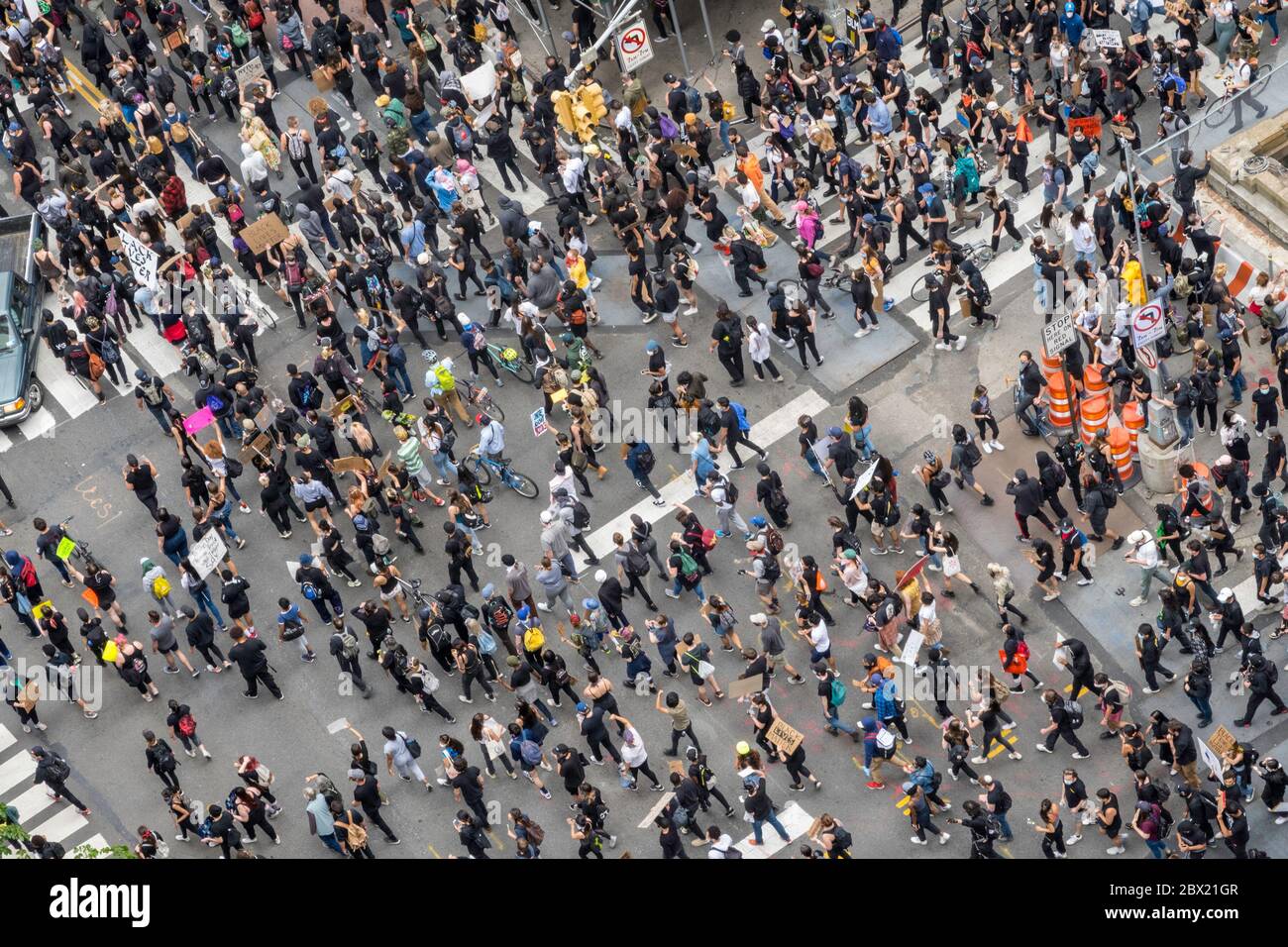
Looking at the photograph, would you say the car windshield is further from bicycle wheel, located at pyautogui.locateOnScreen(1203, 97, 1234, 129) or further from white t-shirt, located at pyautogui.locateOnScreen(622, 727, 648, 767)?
bicycle wheel, located at pyautogui.locateOnScreen(1203, 97, 1234, 129)

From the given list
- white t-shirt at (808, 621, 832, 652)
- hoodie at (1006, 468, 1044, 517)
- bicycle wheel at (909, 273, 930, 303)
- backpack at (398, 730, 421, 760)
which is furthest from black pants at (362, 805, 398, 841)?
bicycle wheel at (909, 273, 930, 303)

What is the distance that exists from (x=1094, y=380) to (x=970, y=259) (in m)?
4.21

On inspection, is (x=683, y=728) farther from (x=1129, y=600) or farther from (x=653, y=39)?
(x=653, y=39)

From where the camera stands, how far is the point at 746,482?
1324 inches

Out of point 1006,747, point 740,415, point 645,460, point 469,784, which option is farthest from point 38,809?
point 1006,747

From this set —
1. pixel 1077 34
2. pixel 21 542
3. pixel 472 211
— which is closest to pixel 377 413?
pixel 472 211

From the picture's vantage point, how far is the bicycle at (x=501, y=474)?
110ft

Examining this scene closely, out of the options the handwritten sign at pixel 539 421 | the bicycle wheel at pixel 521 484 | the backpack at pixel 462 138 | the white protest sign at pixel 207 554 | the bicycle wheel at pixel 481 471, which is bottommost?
the bicycle wheel at pixel 521 484

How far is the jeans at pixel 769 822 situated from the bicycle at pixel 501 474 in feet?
25.1

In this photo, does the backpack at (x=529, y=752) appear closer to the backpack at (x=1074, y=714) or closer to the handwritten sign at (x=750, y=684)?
the handwritten sign at (x=750, y=684)

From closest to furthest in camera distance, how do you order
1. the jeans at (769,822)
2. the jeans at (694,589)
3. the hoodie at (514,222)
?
the jeans at (769,822) → the jeans at (694,589) → the hoodie at (514,222)

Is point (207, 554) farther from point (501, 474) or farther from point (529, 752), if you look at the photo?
point (529, 752)

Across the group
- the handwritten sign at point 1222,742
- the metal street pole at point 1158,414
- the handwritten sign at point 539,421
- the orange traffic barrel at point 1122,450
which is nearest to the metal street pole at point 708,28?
A: the handwritten sign at point 539,421
